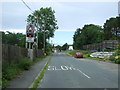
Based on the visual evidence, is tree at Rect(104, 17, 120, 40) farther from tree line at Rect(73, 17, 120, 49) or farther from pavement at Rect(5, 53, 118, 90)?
pavement at Rect(5, 53, 118, 90)

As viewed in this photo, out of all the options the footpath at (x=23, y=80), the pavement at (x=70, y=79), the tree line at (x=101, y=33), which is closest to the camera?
the footpath at (x=23, y=80)

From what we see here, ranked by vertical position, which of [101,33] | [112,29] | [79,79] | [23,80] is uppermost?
[112,29]

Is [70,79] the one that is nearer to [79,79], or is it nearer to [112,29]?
[79,79]

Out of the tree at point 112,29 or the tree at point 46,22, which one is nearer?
the tree at point 46,22

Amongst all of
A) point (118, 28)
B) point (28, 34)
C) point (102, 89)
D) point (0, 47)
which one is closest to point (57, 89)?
point (102, 89)

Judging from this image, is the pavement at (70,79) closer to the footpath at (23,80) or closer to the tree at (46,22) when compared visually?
the footpath at (23,80)

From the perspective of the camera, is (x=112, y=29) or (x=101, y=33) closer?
(x=112, y=29)

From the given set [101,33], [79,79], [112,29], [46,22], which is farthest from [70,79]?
[101,33]

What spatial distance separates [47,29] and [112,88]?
6031cm

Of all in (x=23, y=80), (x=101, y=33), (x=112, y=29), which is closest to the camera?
(x=23, y=80)

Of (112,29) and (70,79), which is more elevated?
(112,29)

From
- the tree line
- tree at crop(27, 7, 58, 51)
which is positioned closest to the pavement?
tree at crop(27, 7, 58, 51)

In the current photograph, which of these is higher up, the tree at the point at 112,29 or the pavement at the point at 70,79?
the tree at the point at 112,29

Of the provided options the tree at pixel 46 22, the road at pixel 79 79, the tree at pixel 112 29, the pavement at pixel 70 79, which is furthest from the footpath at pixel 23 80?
the tree at pixel 112 29
